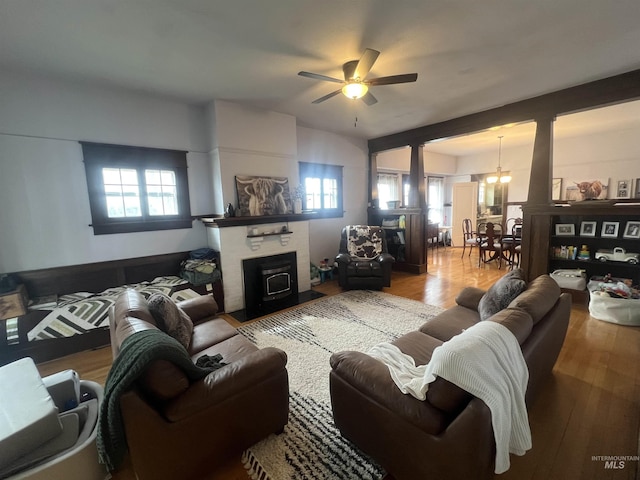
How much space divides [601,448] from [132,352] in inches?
105

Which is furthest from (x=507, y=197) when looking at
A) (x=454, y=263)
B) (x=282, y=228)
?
(x=282, y=228)

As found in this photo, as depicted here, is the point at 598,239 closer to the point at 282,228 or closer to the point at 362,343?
the point at 362,343

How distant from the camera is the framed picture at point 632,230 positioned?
3441 millimetres

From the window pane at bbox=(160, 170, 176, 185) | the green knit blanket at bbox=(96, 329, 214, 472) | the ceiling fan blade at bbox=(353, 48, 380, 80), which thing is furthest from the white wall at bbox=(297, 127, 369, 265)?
the green knit blanket at bbox=(96, 329, 214, 472)

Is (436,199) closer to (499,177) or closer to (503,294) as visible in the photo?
(499,177)

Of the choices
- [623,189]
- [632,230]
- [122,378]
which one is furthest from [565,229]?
[122,378]

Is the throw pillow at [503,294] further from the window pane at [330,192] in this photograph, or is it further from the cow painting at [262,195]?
the window pane at [330,192]

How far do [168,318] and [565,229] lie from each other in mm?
5172

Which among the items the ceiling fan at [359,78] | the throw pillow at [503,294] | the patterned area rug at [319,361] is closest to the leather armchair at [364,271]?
the patterned area rug at [319,361]

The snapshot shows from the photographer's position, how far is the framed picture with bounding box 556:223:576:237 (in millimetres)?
3904

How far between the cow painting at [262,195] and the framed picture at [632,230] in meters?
4.67

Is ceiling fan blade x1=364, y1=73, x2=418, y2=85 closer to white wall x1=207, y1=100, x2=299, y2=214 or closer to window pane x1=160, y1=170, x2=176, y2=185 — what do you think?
white wall x1=207, y1=100, x2=299, y2=214

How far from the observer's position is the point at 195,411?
135cm

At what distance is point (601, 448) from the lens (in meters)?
1.58
